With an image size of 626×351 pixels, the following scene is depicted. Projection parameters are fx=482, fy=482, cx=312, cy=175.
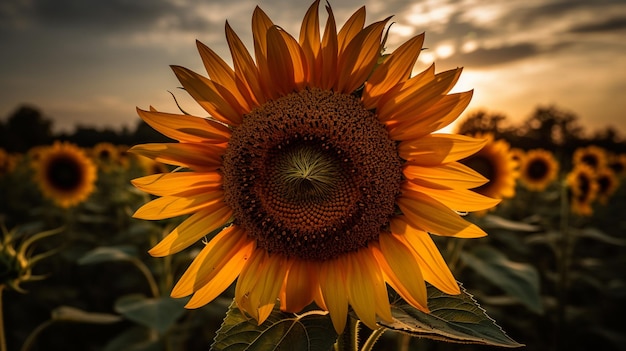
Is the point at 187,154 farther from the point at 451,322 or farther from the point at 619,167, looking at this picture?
the point at 619,167

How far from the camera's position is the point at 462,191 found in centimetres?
129

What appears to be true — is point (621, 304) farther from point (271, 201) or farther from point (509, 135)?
point (509, 135)

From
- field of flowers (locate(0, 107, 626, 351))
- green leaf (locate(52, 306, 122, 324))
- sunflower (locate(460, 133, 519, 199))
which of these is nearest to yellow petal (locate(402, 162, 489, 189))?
field of flowers (locate(0, 107, 626, 351))

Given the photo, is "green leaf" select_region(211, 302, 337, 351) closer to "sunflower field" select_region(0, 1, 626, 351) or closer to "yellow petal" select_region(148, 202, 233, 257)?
"sunflower field" select_region(0, 1, 626, 351)

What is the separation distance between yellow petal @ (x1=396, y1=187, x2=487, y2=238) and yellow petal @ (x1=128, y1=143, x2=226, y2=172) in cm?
55

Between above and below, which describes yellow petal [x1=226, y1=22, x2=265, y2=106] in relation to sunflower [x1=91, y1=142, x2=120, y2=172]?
below

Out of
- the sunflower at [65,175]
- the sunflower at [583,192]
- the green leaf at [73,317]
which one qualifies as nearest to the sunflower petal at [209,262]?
the green leaf at [73,317]

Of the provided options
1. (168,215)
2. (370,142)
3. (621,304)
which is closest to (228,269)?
(168,215)

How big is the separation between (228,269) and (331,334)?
377mm

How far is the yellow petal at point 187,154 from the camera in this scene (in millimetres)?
1363

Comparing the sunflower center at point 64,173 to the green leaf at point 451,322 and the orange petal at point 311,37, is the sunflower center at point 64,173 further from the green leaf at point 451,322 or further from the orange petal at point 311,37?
the green leaf at point 451,322

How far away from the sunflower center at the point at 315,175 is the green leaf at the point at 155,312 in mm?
1402

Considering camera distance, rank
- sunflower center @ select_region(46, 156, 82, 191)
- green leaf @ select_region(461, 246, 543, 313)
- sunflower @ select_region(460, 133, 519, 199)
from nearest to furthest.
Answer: green leaf @ select_region(461, 246, 543, 313) → sunflower @ select_region(460, 133, 519, 199) → sunflower center @ select_region(46, 156, 82, 191)

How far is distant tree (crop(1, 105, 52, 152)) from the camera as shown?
35.5m
